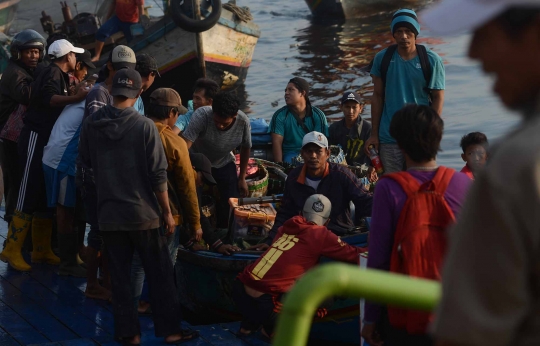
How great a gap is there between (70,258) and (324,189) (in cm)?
210

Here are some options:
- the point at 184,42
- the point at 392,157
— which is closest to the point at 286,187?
the point at 392,157

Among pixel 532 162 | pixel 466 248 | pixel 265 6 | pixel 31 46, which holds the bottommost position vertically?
pixel 466 248

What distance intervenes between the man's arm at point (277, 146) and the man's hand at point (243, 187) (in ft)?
3.17

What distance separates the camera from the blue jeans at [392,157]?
6348 mm

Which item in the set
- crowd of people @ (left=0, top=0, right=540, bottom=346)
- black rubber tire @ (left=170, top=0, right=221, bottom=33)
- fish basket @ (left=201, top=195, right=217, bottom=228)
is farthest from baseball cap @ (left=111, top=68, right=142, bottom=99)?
black rubber tire @ (left=170, top=0, right=221, bottom=33)

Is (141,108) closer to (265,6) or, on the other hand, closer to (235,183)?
(235,183)

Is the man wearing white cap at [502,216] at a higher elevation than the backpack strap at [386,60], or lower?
lower

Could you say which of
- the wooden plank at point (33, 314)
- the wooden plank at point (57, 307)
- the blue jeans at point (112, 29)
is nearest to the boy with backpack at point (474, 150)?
the wooden plank at point (57, 307)

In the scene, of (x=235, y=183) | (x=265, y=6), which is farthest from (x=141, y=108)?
(x=265, y=6)

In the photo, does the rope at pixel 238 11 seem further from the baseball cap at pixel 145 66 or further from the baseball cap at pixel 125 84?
the baseball cap at pixel 125 84

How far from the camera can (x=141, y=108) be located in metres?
6.54

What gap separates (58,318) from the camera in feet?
19.4

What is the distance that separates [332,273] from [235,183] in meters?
5.97

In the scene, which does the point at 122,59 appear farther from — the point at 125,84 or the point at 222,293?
the point at 222,293
